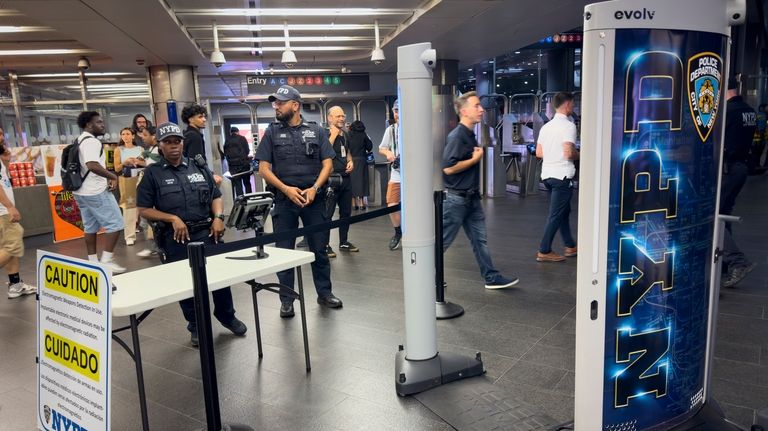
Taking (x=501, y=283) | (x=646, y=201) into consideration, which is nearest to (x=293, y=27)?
(x=501, y=283)

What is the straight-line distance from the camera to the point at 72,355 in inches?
74.1

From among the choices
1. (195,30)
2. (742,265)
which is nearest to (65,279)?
(742,265)

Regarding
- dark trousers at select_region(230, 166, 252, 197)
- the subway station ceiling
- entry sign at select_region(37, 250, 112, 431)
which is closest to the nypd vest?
entry sign at select_region(37, 250, 112, 431)

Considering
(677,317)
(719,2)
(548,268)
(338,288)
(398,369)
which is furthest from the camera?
(548,268)

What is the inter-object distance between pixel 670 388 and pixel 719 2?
141 centimetres

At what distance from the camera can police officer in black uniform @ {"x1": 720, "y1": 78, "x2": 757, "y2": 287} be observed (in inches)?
157

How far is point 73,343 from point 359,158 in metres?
6.92

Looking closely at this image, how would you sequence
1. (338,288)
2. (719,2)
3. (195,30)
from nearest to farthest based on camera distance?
(719,2) < (338,288) < (195,30)

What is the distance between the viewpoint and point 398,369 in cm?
277

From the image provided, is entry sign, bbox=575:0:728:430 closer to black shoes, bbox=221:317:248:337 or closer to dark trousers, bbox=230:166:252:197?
black shoes, bbox=221:317:248:337

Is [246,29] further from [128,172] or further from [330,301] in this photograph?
[330,301]

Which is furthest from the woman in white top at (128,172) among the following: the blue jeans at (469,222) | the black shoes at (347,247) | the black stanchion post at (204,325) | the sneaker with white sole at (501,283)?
the black stanchion post at (204,325)

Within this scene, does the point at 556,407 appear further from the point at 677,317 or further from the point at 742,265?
the point at 742,265

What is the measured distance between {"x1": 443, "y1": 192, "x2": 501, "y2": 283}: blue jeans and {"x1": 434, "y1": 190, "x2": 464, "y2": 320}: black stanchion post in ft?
1.14
